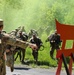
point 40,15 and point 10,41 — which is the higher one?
point 10,41

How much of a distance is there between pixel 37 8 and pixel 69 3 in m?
3.42

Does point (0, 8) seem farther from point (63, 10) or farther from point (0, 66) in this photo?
point (0, 66)

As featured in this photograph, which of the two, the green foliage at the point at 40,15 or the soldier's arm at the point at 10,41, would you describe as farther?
the green foliage at the point at 40,15

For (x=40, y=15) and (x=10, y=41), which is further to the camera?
(x=40, y=15)

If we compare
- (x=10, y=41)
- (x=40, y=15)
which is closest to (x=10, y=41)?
(x=10, y=41)

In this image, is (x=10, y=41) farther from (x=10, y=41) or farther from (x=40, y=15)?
(x=40, y=15)

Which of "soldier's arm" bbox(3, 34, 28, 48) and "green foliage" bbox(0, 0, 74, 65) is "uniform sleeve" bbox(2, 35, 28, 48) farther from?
"green foliage" bbox(0, 0, 74, 65)

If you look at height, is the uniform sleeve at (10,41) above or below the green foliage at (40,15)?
above

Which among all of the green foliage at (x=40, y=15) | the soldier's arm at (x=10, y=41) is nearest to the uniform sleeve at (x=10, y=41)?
the soldier's arm at (x=10, y=41)

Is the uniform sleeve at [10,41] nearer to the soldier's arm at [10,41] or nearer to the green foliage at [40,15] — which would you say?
the soldier's arm at [10,41]

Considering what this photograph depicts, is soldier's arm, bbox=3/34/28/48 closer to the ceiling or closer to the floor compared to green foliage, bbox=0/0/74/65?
closer to the ceiling

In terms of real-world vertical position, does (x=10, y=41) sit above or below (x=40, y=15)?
above

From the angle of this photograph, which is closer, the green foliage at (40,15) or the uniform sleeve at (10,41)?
the uniform sleeve at (10,41)

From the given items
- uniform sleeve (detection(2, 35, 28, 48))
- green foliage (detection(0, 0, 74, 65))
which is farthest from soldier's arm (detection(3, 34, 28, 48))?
green foliage (detection(0, 0, 74, 65))
